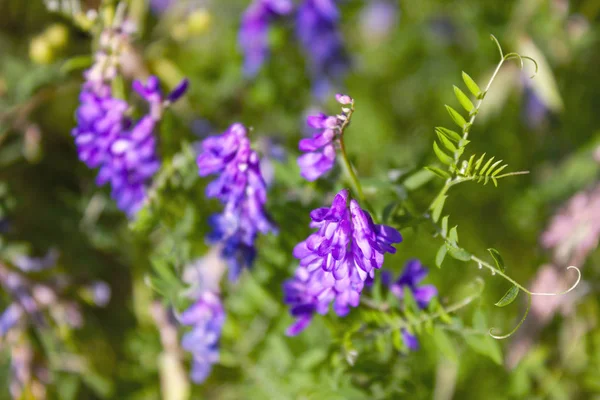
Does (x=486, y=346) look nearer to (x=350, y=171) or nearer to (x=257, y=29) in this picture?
(x=350, y=171)

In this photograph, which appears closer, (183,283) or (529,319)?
(183,283)

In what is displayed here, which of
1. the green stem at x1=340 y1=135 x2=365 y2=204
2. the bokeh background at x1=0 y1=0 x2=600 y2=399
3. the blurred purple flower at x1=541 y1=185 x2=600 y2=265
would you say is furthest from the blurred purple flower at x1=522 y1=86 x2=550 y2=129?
the green stem at x1=340 y1=135 x2=365 y2=204

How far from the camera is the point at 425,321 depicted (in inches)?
43.7

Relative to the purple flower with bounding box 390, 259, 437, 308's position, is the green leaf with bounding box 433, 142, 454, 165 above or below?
above

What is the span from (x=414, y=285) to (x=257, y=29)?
0.99 metres

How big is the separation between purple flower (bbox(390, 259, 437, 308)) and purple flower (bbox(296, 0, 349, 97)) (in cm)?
95

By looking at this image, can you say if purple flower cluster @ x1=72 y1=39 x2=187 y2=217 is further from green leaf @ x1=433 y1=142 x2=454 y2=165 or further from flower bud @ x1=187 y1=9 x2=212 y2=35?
green leaf @ x1=433 y1=142 x2=454 y2=165

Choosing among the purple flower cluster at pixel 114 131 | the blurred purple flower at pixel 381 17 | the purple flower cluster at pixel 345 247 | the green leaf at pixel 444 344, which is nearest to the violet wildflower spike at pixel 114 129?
the purple flower cluster at pixel 114 131

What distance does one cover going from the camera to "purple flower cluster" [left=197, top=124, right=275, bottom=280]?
3.52ft

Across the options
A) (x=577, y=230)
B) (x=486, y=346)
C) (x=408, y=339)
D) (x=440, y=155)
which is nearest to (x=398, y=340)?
(x=408, y=339)

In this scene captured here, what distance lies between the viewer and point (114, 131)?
1213mm

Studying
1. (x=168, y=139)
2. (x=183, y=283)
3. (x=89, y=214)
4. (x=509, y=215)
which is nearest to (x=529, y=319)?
(x=509, y=215)

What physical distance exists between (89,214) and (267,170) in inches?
22.8

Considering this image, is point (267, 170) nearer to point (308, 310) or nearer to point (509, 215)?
point (308, 310)
